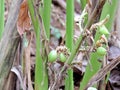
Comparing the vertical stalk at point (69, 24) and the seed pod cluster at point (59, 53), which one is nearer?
the seed pod cluster at point (59, 53)

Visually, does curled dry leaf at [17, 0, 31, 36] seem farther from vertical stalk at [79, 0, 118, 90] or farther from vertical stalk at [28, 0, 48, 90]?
vertical stalk at [79, 0, 118, 90]

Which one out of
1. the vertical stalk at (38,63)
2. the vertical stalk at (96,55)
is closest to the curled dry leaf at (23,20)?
the vertical stalk at (38,63)

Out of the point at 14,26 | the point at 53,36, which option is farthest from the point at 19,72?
the point at 53,36

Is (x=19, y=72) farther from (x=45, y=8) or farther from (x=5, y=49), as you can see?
(x=45, y=8)

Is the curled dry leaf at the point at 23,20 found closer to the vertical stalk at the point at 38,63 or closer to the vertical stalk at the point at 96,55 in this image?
the vertical stalk at the point at 38,63

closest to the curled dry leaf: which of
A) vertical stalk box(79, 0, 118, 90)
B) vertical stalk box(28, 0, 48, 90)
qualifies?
vertical stalk box(28, 0, 48, 90)

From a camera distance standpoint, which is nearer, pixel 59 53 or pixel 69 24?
pixel 59 53

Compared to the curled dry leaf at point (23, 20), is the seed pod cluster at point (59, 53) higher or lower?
lower

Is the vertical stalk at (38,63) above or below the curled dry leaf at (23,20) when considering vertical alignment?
below
